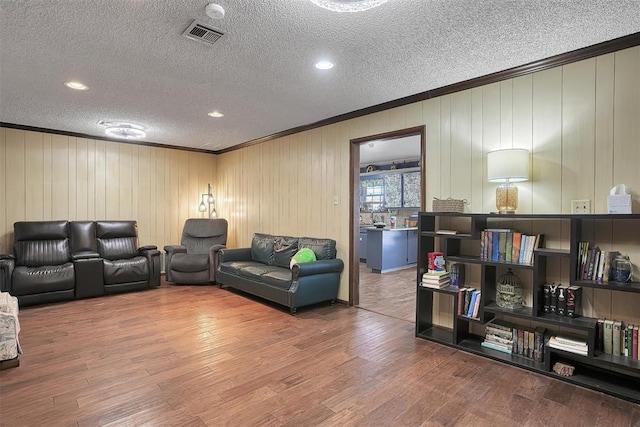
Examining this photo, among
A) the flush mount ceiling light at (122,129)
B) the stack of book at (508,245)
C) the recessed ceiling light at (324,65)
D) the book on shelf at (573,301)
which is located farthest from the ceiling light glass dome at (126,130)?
the book on shelf at (573,301)

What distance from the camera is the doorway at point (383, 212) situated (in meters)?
4.12

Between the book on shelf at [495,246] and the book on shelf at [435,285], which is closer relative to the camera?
the book on shelf at [495,246]

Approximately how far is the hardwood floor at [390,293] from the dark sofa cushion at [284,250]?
1168mm

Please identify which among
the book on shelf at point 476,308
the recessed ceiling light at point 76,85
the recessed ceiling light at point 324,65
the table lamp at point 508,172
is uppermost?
the recessed ceiling light at point 324,65

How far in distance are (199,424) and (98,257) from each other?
3.92 meters

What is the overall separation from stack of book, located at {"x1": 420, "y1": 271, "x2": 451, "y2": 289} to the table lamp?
786 mm

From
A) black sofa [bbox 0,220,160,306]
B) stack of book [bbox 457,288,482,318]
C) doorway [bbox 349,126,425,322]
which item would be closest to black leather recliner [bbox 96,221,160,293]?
black sofa [bbox 0,220,160,306]

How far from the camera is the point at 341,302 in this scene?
14.6ft

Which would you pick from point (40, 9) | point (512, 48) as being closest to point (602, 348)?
point (512, 48)

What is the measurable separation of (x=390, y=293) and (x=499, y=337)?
86.5 inches

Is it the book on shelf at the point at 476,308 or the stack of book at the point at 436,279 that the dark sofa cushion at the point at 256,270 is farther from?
the book on shelf at the point at 476,308

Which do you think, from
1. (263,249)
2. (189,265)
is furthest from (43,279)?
(263,249)

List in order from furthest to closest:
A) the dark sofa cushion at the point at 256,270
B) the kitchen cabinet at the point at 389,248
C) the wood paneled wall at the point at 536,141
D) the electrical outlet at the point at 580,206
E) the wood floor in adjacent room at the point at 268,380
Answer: the kitchen cabinet at the point at 389,248, the dark sofa cushion at the point at 256,270, the electrical outlet at the point at 580,206, the wood paneled wall at the point at 536,141, the wood floor in adjacent room at the point at 268,380

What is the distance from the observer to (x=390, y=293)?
16.5 feet
